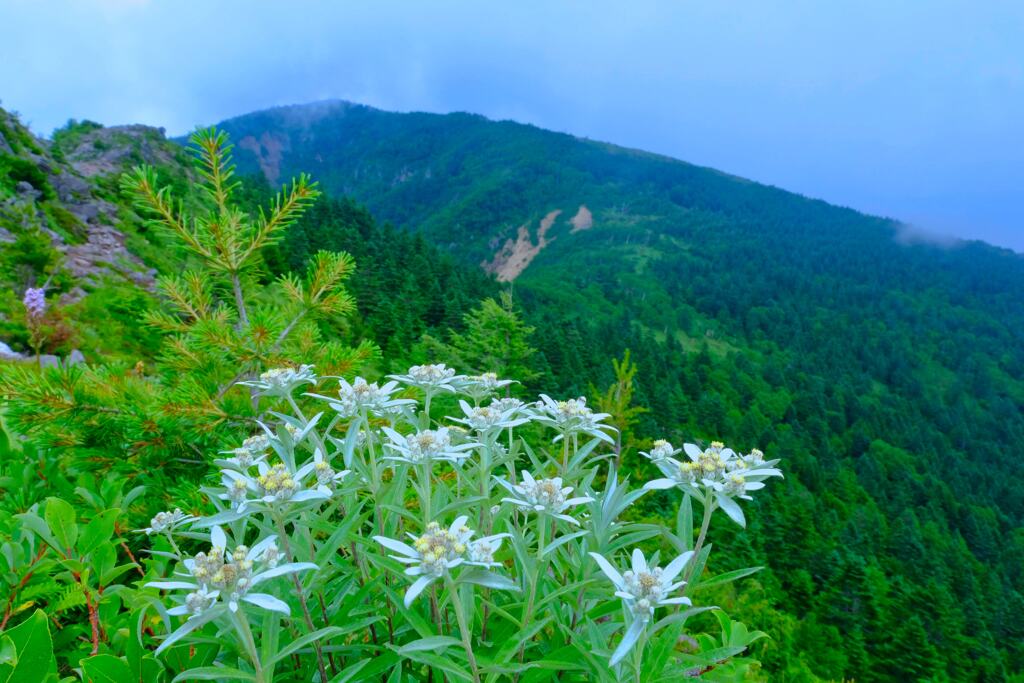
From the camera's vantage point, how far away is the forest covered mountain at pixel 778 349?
2423 centimetres

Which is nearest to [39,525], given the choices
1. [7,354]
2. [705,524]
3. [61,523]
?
[61,523]

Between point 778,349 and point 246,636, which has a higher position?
point 246,636

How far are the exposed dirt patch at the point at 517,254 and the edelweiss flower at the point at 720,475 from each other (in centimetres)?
17060

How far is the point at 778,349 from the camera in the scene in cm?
12750

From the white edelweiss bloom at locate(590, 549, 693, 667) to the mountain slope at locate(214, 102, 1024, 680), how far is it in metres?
17.3

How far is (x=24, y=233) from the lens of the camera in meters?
17.3

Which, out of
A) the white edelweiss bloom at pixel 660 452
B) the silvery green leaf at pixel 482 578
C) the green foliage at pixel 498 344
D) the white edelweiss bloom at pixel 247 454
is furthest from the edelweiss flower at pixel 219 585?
the green foliage at pixel 498 344

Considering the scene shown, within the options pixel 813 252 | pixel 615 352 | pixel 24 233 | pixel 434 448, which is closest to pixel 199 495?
pixel 434 448

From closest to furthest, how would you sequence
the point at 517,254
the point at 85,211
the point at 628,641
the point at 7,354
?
the point at 628,641 < the point at 7,354 < the point at 85,211 < the point at 517,254

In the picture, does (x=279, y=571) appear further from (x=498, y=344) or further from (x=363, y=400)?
(x=498, y=344)

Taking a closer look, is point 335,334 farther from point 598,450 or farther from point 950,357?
point 950,357

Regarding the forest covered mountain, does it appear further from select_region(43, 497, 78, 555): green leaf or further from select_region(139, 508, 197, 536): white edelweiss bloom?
select_region(139, 508, 197, 536): white edelweiss bloom

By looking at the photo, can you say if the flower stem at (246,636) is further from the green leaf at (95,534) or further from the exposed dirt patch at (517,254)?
the exposed dirt patch at (517,254)

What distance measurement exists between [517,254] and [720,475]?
189979 millimetres
